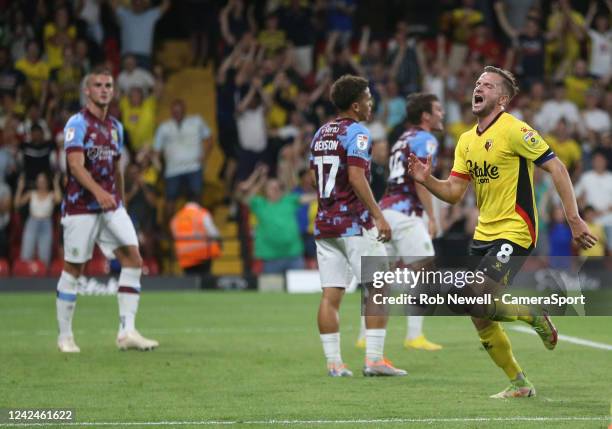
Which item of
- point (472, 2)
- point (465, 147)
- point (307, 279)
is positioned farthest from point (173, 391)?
point (472, 2)

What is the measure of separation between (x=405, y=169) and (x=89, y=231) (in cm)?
330

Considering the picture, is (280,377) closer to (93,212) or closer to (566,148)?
(93,212)

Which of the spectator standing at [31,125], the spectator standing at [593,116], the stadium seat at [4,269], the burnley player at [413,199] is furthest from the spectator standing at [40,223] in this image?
the spectator standing at [593,116]

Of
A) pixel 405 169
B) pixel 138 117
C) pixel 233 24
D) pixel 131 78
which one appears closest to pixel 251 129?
pixel 138 117

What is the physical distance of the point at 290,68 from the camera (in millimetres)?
24953

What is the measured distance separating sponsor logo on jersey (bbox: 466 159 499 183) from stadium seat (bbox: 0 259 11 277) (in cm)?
1444

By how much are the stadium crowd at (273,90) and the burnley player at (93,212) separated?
8.94 metres

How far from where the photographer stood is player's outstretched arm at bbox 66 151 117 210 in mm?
12477

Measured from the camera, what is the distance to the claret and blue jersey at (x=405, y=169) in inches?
505

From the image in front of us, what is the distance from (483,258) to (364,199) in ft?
5.75

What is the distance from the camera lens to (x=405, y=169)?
1304 cm

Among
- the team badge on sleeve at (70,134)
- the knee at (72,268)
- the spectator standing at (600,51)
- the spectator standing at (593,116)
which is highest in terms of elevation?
the spectator standing at (600,51)

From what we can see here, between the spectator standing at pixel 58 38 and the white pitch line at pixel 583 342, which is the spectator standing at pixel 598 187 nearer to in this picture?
the white pitch line at pixel 583 342

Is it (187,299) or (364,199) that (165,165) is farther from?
(364,199)
